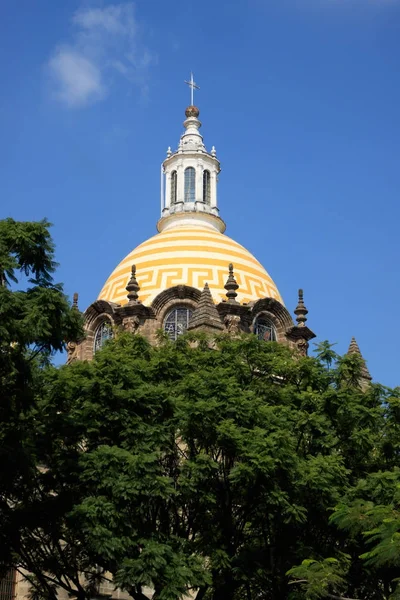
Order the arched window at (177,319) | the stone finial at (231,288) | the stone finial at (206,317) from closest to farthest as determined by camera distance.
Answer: the stone finial at (206,317), the stone finial at (231,288), the arched window at (177,319)

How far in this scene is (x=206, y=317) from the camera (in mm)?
30844

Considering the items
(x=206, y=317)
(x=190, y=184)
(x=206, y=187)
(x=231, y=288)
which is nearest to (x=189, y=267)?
(x=231, y=288)

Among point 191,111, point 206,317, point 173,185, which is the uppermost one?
point 191,111

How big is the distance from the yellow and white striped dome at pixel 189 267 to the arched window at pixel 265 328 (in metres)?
0.96

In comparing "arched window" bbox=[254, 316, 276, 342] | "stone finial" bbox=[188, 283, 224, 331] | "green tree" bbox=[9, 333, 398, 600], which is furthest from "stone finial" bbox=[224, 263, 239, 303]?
"green tree" bbox=[9, 333, 398, 600]

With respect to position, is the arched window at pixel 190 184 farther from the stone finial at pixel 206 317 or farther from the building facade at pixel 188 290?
the stone finial at pixel 206 317

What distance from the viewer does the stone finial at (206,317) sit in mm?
30625

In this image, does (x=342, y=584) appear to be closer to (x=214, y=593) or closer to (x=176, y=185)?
(x=214, y=593)

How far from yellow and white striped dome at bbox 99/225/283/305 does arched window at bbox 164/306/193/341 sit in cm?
92

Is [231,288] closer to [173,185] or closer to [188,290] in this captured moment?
[188,290]

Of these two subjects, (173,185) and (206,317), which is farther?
(173,185)

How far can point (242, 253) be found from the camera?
38625 millimetres

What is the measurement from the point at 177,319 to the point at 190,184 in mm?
8966

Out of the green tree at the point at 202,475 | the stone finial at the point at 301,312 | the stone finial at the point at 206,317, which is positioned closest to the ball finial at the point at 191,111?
the stone finial at the point at 301,312
